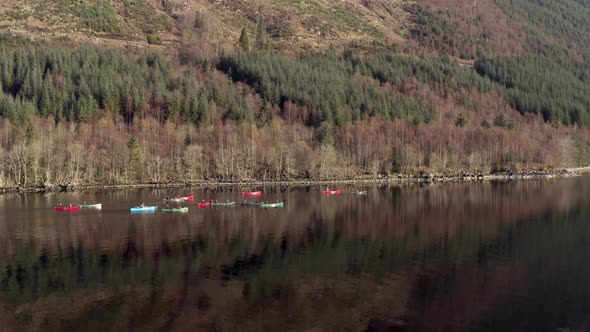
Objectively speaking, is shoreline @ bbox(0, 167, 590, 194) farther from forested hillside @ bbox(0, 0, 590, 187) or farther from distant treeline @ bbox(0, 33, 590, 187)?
forested hillside @ bbox(0, 0, 590, 187)

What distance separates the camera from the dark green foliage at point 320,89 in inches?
6206

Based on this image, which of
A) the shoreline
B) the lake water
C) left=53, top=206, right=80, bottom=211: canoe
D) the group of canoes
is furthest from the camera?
the shoreline

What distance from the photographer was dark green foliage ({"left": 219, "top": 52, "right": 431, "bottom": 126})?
158m

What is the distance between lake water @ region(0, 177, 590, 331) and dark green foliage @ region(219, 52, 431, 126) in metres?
81.5

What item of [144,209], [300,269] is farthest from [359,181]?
[300,269]

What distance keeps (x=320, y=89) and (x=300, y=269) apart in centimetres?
12508

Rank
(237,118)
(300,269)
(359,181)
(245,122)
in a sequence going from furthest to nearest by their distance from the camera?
(237,118)
(245,122)
(359,181)
(300,269)

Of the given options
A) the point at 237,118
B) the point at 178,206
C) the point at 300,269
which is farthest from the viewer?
the point at 237,118

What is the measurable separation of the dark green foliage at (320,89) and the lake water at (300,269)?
81473 millimetres

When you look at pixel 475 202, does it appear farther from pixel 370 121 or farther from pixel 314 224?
pixel 370 121

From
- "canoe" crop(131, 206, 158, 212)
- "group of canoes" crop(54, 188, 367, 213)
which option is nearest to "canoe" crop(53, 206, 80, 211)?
"group of canoes" crop(54, 188, 367, 213)

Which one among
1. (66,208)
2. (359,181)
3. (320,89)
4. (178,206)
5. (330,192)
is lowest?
(178,206)

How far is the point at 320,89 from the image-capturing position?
6560 inches

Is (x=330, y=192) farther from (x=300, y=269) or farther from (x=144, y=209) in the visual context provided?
(x=300, y=269)
